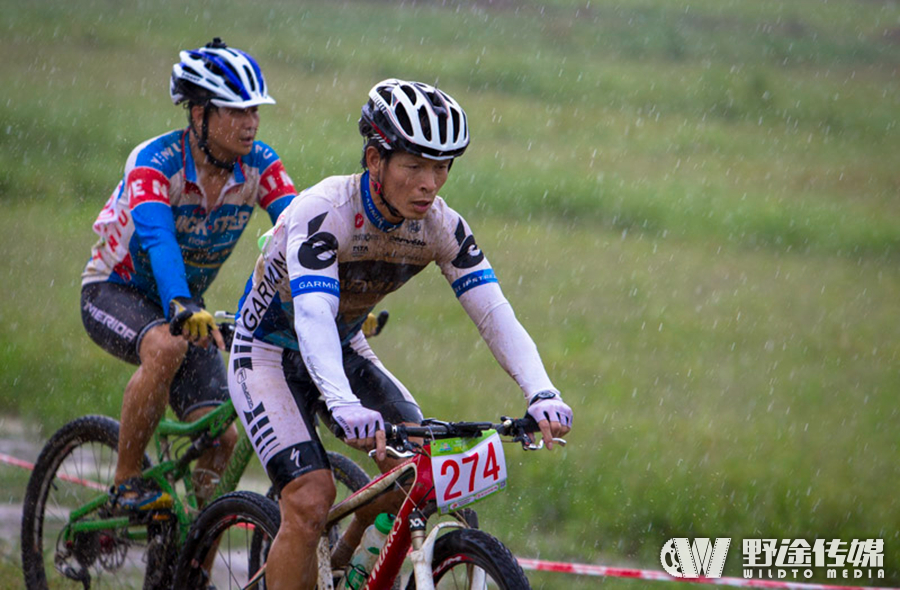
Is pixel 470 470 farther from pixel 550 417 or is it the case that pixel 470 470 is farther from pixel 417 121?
pixel 417 121

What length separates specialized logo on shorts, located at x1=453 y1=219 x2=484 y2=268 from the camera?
165 inches

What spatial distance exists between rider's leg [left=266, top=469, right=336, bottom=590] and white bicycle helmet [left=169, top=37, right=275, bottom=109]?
2067 mm

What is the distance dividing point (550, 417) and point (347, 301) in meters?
1.03

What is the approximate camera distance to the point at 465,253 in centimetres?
421

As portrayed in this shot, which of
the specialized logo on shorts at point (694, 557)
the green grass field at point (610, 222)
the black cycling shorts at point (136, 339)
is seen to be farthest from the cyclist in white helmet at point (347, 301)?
the specialized logo on shorts at point (694, 557)

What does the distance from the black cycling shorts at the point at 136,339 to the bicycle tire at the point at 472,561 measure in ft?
6.47

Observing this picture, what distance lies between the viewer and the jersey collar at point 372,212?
4.04m

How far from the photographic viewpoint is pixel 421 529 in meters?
3.67

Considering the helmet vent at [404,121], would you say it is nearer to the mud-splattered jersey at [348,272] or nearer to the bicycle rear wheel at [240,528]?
the mud-splattered jersey at [348,272]

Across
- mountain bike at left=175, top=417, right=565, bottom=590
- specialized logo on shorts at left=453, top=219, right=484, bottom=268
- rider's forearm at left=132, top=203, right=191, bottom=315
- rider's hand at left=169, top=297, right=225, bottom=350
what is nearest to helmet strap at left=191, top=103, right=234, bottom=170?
rider's forearm at left=132, top=203, right=191, bottom=315

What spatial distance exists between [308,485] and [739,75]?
18494mm

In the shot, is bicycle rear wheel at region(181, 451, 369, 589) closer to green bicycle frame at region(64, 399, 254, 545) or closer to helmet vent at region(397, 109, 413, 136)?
green bicycle frame at region(64, 399, 254, 545)

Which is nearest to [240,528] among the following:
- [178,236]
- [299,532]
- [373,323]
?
[299,532]

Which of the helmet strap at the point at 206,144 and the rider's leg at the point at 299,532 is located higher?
the helmet strap at the point at 206,144
